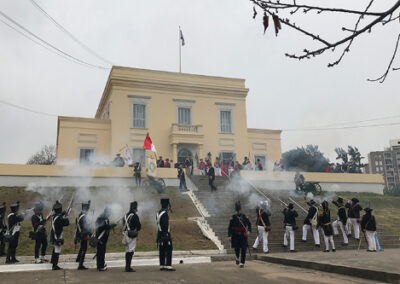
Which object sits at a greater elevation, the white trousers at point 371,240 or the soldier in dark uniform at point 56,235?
the soldier in dark uniform at point 56,235

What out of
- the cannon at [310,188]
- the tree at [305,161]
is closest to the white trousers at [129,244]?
the cannon at [310,188]

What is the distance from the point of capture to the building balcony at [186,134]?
95.7ft

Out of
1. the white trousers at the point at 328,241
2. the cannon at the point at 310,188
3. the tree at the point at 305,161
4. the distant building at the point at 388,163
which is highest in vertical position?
the distant building at the point at 388,163

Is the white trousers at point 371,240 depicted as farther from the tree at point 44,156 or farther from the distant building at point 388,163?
the distant building at point 388,163

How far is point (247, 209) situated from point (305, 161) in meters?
30.5

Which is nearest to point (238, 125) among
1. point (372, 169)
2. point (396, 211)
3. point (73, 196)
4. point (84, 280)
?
point (396, 211)

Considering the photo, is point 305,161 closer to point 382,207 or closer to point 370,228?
point 382,207

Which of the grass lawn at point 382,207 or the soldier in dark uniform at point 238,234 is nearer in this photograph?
the soldier in dark uniform at point 238,234

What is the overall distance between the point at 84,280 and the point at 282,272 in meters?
4.93

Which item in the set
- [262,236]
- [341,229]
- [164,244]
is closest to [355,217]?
[341,229]

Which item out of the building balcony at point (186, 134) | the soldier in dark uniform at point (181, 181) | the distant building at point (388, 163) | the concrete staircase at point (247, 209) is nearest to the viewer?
the concrete staircase at point (247, 209)

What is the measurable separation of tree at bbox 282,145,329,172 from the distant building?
254 feet

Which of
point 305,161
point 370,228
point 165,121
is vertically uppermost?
point 165,121

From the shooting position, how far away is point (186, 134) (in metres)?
29.4
